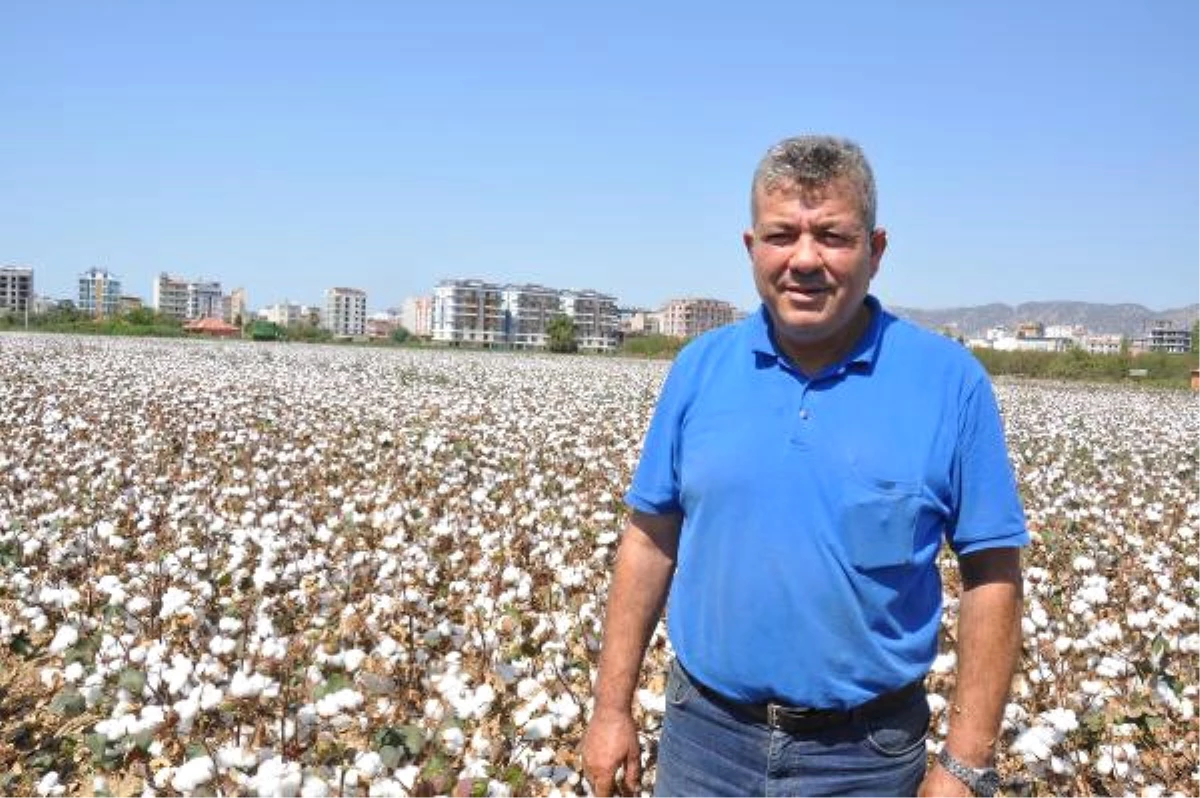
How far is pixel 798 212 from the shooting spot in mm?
2186

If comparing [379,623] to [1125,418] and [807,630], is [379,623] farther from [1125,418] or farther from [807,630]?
[1125,418]

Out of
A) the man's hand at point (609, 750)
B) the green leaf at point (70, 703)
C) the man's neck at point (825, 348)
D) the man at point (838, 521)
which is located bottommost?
the green leaf at point (70, 703)

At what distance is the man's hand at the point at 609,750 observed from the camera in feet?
8.57

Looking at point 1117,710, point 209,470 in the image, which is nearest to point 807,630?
point 1117,710

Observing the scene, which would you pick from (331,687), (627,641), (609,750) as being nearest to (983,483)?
(627,641)

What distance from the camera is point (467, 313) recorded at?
176 m

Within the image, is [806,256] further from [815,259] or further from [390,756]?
[390,756]

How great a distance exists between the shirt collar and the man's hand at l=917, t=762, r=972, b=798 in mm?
877

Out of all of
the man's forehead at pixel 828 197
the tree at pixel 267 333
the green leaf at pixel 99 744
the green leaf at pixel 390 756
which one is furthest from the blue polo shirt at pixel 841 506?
the tree at pixel 267 333

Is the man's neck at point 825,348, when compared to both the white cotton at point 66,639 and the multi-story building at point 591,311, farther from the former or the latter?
the multi-story building at point 591,311

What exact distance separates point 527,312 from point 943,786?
600 feet

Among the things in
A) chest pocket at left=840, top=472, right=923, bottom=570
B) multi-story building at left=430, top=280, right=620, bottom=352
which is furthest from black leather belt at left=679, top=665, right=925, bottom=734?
multi-story building at left=430, top=280, right=620, bottom=352

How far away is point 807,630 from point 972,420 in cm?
55

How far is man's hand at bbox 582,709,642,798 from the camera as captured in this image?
2611 mm
